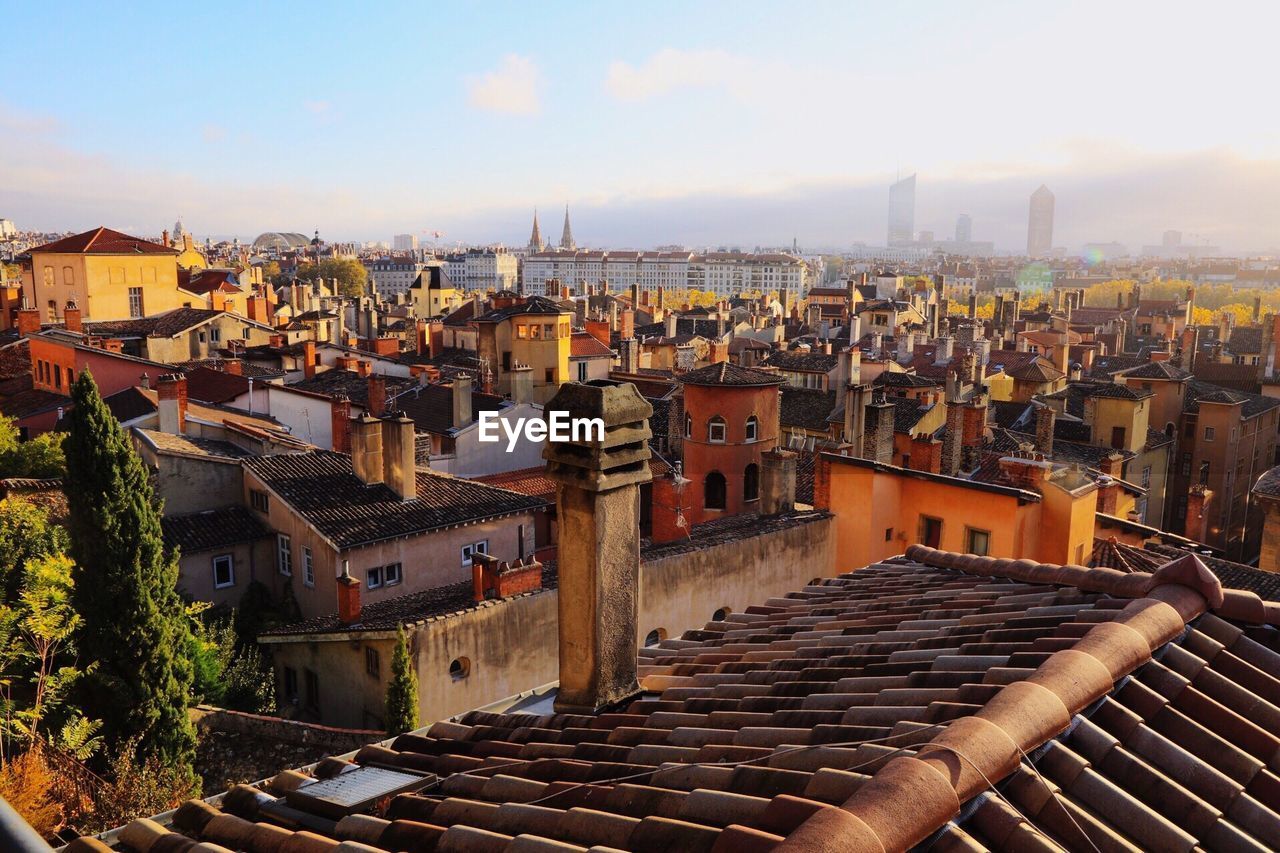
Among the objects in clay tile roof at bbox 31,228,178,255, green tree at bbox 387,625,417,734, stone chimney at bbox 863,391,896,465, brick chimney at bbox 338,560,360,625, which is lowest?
green tree at bbox 387,625,417,734

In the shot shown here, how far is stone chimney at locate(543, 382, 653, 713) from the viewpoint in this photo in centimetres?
593

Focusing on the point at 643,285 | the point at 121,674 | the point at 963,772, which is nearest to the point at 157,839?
the point at 963,772

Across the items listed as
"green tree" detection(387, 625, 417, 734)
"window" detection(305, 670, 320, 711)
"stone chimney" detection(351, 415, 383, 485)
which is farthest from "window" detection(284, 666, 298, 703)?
"stone chimney" detection(351, 415, 383, 485)

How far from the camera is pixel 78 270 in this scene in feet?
136

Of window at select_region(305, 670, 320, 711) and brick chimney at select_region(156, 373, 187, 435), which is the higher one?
brick chimney at select_region(156, 373, 187, 435)

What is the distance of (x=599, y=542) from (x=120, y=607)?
33.9ft

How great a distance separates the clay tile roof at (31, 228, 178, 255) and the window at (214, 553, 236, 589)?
28.5 meters

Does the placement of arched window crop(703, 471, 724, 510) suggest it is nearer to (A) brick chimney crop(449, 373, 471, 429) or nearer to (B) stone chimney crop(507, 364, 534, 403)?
(A) brick chimney crop(449, 373, 471, 429)

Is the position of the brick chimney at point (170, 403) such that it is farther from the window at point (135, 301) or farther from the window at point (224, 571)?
the window at point (135, 301)

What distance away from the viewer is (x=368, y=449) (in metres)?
19.7

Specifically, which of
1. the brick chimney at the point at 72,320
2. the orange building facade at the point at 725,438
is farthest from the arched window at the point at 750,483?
the brick chimney at the point at 72,320

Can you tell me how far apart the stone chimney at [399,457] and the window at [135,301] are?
96.7ft

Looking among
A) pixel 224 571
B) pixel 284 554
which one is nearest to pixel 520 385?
pixel 284 554

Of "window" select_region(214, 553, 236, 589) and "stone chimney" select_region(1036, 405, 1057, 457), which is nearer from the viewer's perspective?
"window" select_region(214, 553, 236, 589)
